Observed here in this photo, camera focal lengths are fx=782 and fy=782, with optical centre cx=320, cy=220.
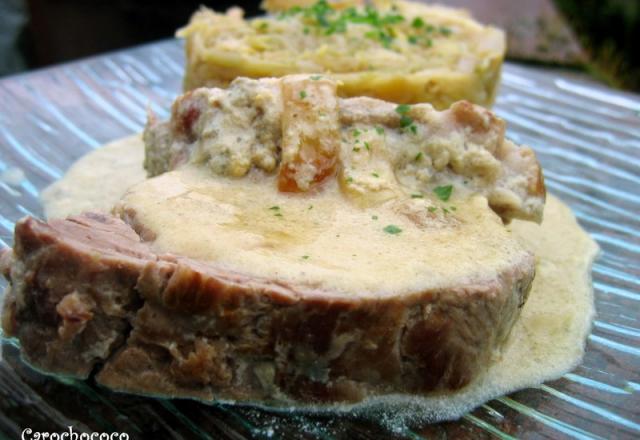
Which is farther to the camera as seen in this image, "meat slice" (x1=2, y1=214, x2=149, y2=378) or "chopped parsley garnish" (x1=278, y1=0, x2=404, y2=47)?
"chopped parsley garnish" (x1=278, y1=0, x2=404, y2=47)

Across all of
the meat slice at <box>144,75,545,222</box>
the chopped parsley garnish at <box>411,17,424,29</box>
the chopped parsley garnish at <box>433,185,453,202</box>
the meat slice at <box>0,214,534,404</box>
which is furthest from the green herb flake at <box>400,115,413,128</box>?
the chopped parsley garnish at <box>411,17,424,29</box>

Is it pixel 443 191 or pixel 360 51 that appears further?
pixel 360 51

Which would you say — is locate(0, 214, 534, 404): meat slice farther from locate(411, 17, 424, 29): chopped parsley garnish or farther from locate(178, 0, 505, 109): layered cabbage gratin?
locate(411, 17, 424, 29): chopped parsley garnish

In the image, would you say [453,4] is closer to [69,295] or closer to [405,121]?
[405,121]

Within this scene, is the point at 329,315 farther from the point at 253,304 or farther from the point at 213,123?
the point at 213,123

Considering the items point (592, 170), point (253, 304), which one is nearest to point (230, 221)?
point (253, 304)

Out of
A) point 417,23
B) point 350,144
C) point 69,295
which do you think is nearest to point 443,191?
point 350,144
